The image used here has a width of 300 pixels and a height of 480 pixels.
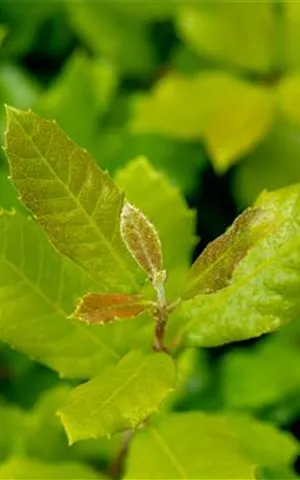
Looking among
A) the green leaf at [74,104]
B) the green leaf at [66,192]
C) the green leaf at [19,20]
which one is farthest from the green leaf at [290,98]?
the green leaf at [66,192]

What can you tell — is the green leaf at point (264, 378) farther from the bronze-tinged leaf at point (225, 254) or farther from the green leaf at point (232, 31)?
the bronze-tinged leaf at point (225, 254)

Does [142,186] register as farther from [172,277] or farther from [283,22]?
[283,22]

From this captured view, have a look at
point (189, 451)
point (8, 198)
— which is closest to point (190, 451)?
point (189, 451)

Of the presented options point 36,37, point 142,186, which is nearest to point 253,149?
point 36,37

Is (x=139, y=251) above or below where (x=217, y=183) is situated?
above

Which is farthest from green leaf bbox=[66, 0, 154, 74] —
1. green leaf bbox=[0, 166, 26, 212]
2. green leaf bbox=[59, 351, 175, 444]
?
green leaf bbox=[59, 351, 175, 444]

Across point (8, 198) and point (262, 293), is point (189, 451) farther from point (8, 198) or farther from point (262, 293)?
point (8, 198)
